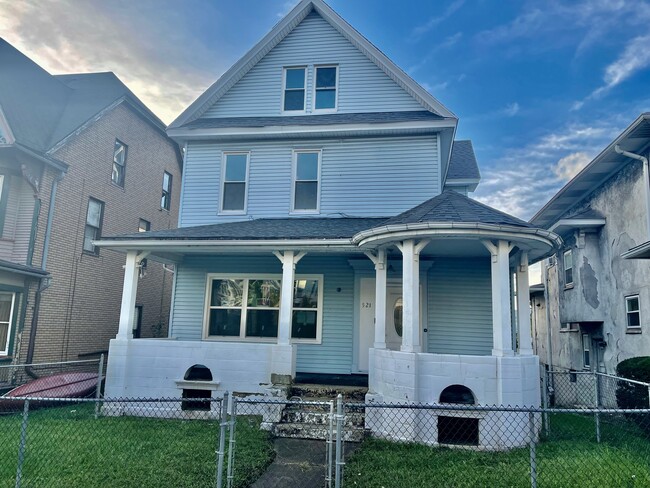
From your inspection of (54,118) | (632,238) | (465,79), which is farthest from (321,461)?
(465,79)

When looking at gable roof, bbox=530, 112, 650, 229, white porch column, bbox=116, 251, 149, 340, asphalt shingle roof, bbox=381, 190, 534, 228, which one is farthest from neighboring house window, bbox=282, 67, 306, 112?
gable roof, bbox=530, 112, 650, 229

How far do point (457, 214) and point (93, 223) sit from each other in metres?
12.1

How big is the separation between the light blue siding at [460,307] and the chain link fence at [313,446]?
2361 millimetres

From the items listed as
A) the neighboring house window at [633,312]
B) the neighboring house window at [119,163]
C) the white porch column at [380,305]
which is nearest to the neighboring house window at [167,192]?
the neighboring house window at [119,163]

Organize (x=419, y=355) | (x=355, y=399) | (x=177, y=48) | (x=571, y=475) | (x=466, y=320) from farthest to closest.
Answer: (x=177, y=48) → (x=466, y=320) → (x=355, y=399) → (x=419, y=355) → (x=571, y=475)

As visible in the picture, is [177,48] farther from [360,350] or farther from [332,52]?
[360,350]

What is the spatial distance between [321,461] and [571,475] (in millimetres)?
3097

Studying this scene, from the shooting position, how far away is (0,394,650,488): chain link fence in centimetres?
495

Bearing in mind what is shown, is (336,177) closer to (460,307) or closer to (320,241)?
(320,241)

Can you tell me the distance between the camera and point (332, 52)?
12.0 m

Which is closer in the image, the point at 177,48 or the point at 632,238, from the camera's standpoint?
the point at 632,238

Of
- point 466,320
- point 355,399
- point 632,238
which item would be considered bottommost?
point 355,399

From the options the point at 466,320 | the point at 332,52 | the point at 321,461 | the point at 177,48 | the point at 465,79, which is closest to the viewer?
the point at 321,461

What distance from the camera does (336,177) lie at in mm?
11250
